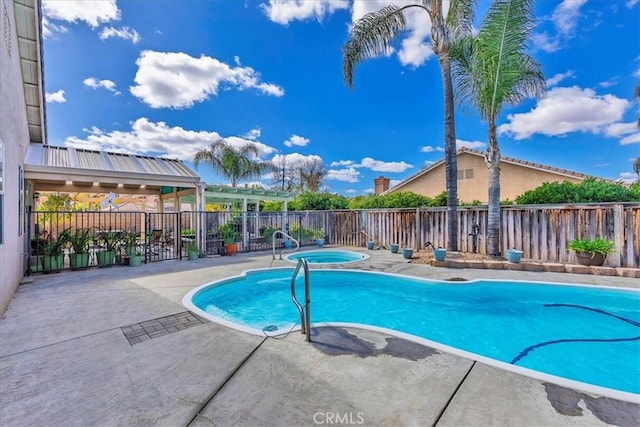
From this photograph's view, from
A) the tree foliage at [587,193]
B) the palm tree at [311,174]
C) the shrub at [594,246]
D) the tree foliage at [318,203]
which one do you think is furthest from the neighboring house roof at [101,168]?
the palm tree at [311,174]

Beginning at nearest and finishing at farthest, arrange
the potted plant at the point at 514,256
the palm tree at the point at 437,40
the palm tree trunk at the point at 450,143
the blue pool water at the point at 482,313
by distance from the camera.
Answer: the blue pool water at the point at 482,313, the potted plant at the point at 514,256, the palm tree at the point at 437,40, the palm tree trunk at the point at 450,143

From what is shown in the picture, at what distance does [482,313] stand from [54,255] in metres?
10.4

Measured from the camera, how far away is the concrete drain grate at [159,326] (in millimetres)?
3488

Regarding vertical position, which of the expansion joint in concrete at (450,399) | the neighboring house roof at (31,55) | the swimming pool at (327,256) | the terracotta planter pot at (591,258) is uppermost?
the neighboring house roof at (31,55)

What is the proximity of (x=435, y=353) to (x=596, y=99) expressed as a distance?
53.4 ft

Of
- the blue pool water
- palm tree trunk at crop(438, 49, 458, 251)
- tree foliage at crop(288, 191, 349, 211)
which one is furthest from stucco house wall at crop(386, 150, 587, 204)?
the blue pool water

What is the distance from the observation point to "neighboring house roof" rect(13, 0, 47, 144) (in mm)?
6445

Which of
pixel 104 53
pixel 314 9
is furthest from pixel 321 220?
pixel 104 53

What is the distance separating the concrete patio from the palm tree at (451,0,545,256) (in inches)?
281

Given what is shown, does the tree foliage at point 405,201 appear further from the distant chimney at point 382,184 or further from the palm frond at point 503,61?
the distant chimney at point 382,184

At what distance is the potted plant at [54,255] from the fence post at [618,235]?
14136 mm

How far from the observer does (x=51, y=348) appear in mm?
3184

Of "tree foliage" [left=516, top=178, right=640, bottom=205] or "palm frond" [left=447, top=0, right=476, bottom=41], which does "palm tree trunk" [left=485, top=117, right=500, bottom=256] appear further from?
"palm frond" [left=447, top=0, right=476, bottom=41]

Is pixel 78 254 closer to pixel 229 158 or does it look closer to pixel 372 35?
pixel 372 35
